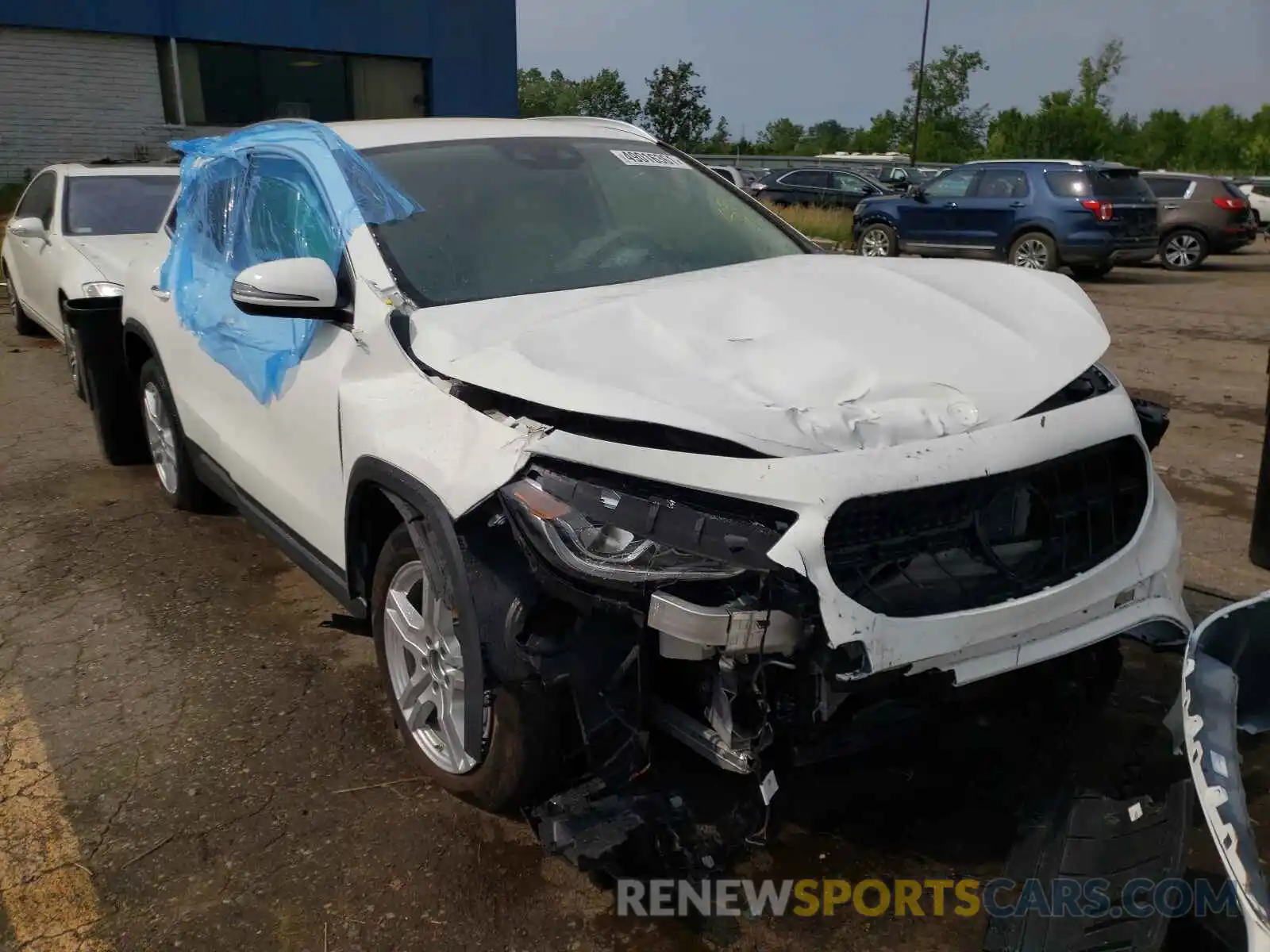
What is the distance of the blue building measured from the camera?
1842 centimetres

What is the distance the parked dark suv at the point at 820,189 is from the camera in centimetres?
2180

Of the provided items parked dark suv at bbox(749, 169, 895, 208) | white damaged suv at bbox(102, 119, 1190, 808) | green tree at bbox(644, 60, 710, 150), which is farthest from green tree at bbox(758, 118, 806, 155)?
white damaged suv at bbox(102, 119, 1190, 808)

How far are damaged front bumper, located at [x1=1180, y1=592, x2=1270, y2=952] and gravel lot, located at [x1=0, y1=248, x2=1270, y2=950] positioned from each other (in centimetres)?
34

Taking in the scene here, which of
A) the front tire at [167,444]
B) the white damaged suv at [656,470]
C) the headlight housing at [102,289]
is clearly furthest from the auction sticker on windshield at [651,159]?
the headlight housing at [102,289]

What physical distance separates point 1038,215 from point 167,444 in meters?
13.0

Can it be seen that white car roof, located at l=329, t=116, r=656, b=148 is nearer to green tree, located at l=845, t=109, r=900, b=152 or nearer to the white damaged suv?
the white damaged suv

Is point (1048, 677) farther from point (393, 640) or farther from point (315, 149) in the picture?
point (315, 149)

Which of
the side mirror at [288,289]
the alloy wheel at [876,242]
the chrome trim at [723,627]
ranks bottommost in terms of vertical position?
the alloy wheel at [876,242]

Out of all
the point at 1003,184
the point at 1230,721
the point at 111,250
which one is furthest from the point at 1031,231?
the point at 1230,721

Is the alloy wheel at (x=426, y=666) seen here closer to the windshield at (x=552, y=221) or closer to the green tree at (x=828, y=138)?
the windshield at (x=552, y=221)

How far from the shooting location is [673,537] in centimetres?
225

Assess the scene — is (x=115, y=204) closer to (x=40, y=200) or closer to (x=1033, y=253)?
(x=40, y=200)

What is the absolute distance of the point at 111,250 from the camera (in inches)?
304

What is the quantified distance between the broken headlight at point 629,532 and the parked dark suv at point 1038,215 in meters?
13.8
